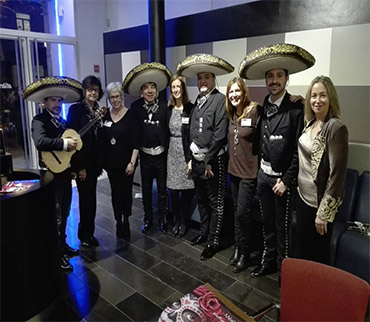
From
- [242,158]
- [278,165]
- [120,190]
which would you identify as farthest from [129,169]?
[278,165]

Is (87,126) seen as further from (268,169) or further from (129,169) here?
(268,169)

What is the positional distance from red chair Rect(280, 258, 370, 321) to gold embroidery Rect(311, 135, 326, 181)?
77cm

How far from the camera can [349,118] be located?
2.78m

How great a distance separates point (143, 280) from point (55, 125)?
1.45 meters

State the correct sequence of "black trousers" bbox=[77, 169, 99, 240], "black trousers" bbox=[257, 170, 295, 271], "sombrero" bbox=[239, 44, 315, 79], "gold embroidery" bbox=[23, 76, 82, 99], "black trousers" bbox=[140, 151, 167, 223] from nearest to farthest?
"sombrero" bbox=[239, 44, 315, 79] → "black trousers" bbox=[257, 170, 295, 271] → "gold embroidery" bbox=[23, 76, 82, 99] → "black trousers" bbox=[77, 169, 99, 240] → "black trousers" bbox=[140, 151, 167, 223]

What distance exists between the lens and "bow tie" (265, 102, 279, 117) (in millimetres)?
2391

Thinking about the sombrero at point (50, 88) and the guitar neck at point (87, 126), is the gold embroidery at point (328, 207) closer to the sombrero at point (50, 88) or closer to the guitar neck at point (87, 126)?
the guitar neck at point (87, 126)

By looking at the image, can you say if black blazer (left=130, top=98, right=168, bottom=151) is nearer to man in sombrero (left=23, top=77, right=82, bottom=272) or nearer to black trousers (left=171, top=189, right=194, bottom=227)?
black trousers (left=171, top=189, right=194, bottom=227)

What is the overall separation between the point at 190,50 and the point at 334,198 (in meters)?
2.78

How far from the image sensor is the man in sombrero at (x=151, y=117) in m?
3.15

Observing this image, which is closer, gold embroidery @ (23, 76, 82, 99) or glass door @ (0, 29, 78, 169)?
gold embroidery @ (23, 76, 82, 99)

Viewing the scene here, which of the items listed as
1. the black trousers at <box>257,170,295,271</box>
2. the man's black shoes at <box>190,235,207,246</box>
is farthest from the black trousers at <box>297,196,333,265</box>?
the man's black shoes at <box>190,235,207,246</box>

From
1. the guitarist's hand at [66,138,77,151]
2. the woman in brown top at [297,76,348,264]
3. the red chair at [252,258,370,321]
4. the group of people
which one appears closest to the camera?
the red chair at [252,258,370,321]

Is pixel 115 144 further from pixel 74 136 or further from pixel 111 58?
pixel 111 58
